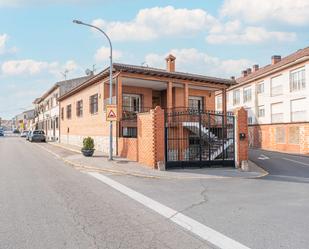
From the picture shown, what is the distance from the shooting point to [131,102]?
24.4m

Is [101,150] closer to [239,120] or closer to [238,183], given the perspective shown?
[239,120]

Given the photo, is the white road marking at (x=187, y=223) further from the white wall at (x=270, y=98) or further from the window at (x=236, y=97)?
the window at (x=236, y=97)

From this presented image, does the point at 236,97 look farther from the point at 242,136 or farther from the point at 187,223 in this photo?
the point at 187,223

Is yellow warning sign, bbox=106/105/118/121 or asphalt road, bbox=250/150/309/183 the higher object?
yellow warning sign, bbox=106/105/118/121

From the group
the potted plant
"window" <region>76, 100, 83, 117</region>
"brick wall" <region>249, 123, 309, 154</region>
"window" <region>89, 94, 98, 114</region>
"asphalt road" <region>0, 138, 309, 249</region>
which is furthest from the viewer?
"window" <region>76, 100, 83, 117</region>

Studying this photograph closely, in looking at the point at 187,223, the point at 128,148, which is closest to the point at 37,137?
the point at 128,148

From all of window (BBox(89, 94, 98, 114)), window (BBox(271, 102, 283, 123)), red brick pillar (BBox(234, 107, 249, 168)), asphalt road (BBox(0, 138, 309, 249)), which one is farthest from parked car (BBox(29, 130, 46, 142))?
red brick pillar (BBox(234, 107, 249, 168))

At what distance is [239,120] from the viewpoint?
599 inches

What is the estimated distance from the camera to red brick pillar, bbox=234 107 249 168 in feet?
49.4

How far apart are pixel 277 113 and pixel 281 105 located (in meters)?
1.15

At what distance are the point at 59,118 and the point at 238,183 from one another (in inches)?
1242

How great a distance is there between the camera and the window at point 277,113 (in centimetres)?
3399

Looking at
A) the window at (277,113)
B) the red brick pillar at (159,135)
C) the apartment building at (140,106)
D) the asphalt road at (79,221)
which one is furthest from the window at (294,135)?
the asphalt road at (79,221)

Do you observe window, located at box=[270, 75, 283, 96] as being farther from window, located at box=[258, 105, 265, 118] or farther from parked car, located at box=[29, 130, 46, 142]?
parked car, located at box=[29, 130, 46, 142]
